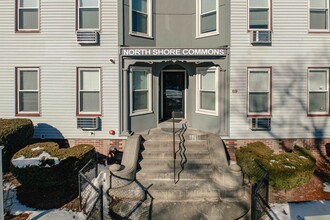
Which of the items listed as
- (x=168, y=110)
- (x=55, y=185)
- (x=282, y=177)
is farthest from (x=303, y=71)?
(x=55, y=185)

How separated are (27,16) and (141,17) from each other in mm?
4659

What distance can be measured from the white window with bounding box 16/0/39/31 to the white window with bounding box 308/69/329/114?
1145 cm

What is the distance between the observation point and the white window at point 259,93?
976 cm

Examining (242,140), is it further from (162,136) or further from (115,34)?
(115,34)

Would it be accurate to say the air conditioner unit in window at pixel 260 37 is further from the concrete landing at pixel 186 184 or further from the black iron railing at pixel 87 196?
the black iron railing at pixel 87 196

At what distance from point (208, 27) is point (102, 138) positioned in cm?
640

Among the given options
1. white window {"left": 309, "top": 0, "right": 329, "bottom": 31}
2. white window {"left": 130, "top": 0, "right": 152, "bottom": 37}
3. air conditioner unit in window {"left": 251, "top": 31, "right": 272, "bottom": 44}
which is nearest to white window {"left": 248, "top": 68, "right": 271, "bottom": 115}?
air conditioner unit in window {"left": 251, "top": 31, "right": 272, "bottom": 44}

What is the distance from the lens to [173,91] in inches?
453

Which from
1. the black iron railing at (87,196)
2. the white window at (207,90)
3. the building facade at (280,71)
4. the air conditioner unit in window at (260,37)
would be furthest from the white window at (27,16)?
the air conditioner unit in window at (260,37)

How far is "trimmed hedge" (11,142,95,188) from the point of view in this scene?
700cm

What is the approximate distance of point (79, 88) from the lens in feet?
32.4

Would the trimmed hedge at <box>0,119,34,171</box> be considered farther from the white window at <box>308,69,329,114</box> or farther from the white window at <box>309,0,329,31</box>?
the white window at <box>309,0,329,31</box>

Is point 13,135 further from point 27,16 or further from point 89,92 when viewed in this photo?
point 27,16

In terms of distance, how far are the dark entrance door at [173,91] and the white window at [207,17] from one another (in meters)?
2.15
